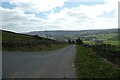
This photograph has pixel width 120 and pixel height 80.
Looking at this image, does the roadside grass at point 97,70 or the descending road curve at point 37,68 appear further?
the descending road curve at point 37,68

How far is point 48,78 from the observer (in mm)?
12398

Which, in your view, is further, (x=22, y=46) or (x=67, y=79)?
(x=22, y=46)

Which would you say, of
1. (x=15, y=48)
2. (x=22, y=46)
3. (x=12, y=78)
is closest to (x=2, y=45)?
(x=15, y=48)

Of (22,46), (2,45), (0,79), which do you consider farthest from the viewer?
(22,46)

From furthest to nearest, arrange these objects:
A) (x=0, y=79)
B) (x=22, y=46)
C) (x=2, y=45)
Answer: (x=22, y=46), (x=2, y=45), (x=0, y=79)

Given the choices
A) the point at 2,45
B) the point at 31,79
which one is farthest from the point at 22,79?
the point at 2,45

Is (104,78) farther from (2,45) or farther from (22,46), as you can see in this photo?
(22,46)

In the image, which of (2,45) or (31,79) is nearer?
(31,79)

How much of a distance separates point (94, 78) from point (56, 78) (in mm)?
1825

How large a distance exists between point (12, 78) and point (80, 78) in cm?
325

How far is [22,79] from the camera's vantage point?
1196cm

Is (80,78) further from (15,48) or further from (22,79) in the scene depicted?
(15,48)

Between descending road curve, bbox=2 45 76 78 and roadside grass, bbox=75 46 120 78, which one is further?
descending road curve, bbox=2 45 76 78

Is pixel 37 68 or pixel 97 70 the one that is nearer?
pixel 97 70
